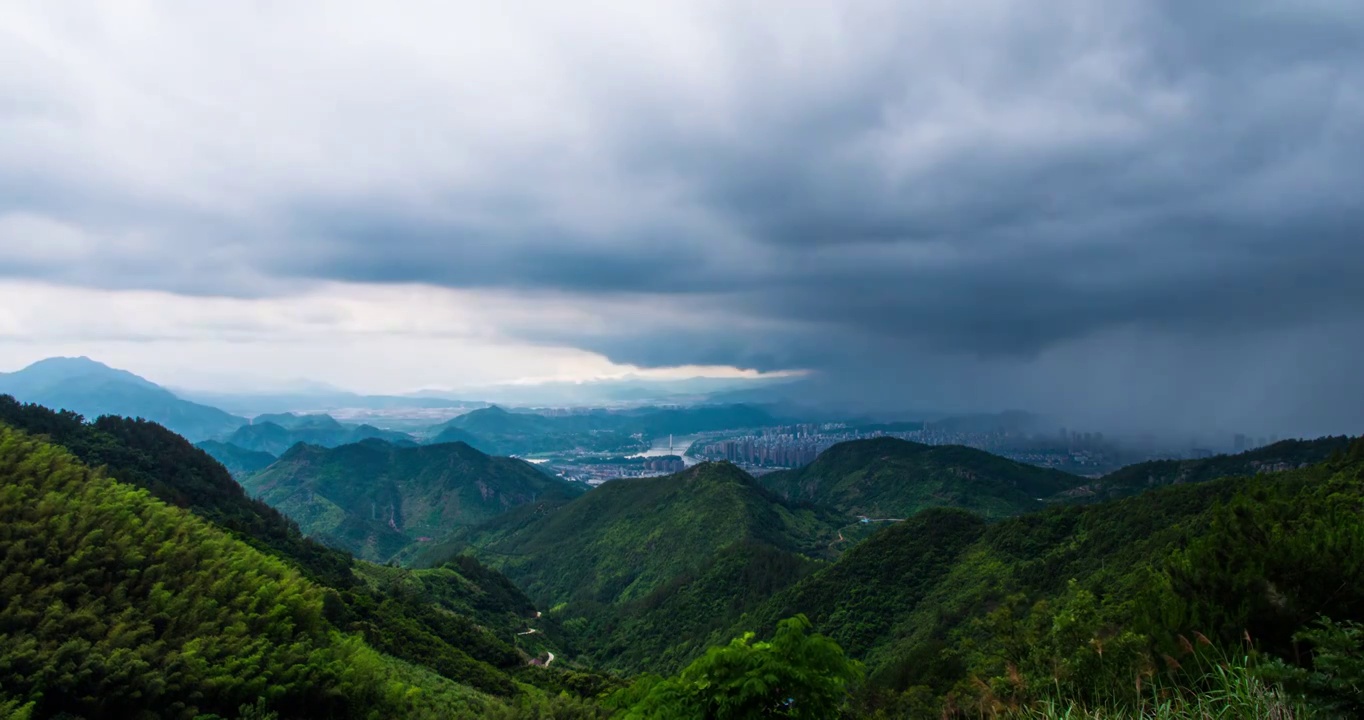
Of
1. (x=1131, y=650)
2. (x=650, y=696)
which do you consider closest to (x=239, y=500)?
(x=650, y=696)

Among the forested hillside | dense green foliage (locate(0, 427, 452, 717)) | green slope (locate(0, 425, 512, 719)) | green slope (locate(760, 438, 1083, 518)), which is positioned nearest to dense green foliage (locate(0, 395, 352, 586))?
the forested hillside

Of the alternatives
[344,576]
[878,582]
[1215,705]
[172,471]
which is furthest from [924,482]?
[1215,705]

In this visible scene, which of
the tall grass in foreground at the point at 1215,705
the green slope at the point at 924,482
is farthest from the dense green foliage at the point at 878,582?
the green slope at the point at 924,482

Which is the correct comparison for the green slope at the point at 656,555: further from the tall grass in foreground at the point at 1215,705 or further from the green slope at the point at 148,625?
the tall grass in foreground at the point at 1215,705

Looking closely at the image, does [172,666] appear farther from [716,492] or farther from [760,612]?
[716,492]

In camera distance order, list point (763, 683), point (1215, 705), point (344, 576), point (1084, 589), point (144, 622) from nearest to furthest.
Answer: point (1215, 705), point (763, 683), point (144, 622), point (1084, 589), point (344, 576)

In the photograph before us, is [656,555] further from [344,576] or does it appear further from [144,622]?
[144,622]

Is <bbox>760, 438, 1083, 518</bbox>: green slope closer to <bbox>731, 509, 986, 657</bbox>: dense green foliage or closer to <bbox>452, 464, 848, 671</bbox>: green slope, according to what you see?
<bbox>452, 464, 848, 671</bbox>: green slope

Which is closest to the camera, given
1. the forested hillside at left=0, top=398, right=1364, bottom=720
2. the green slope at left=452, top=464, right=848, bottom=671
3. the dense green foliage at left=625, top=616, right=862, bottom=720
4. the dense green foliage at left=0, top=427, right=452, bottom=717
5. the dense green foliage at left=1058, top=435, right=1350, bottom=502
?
the forested hillside at left=0, top=398, right=1364, bottom=720
